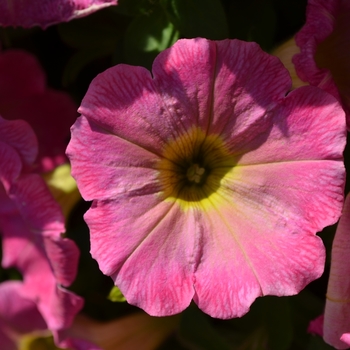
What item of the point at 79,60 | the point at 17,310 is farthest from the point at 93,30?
the point at 17,310

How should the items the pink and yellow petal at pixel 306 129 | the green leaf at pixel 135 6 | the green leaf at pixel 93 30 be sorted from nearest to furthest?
1. the pink and yellow petal at pixel 306 129
2. the green leaf at pixel 135 6
3. the green leaf at pixel 93 30

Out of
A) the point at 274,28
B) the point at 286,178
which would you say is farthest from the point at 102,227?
the point at 274,28

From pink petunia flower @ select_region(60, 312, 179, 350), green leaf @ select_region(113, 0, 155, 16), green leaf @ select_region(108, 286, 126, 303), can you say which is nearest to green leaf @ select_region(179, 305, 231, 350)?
pink petunia flower @ select_region(60, 312, 179, 350)

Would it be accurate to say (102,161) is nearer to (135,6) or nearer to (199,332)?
(135,6)

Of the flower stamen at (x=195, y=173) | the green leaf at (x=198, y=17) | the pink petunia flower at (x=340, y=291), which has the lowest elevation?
the pink petunia flower at (x=340, y=291)

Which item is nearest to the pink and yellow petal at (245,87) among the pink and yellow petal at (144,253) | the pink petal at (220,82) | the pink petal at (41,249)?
the pink petal at (220,82)

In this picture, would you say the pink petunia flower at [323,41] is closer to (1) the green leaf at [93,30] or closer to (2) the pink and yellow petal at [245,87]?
(2) the pink and yellow petal at [245,87]

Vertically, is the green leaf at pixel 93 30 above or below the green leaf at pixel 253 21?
below

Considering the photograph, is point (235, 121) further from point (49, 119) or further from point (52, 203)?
point (49, 119)
